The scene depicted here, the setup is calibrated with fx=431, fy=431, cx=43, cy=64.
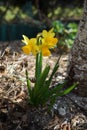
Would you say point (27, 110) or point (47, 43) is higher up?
point (47, 43)

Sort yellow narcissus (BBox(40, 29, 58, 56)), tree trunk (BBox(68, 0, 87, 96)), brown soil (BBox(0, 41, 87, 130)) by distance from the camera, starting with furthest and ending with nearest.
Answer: tree trunk (BBox(68, 0, 87, 96)) < brown soil (BBox(0, 41, 87, 130)) < yellow narcissus (BBox(40, 29, 58, 56))

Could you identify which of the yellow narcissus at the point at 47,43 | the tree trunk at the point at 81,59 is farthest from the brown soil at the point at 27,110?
the yellow narcissus at the point at 47,43

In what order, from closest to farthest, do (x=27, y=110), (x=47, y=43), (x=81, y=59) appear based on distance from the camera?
(x=47, y=43), (x=27, y=110), (x=81, y=59)

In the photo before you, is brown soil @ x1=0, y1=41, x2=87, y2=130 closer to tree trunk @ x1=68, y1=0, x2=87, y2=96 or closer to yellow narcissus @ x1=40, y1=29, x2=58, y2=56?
tree trunk @ x1=68, y1=0, x2=87, y2=96

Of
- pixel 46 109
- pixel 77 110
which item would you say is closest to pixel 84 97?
pixel 77 110

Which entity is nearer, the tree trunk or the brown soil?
the brown soil

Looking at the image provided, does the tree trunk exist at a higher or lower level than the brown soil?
higher

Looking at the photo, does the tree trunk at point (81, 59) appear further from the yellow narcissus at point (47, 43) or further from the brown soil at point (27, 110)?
the yellow narcissus at point (47, 43)

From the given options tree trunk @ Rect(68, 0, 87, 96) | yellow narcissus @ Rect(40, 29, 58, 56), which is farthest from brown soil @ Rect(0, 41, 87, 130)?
yellow narcissus @ Rect(40, 29, 58, 56)
